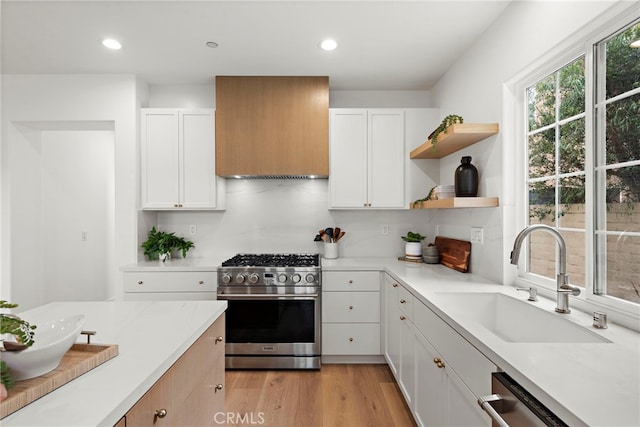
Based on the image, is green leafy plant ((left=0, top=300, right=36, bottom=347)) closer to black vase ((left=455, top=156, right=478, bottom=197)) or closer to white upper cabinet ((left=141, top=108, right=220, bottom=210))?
black vase ((left=455, top=156, right=478, bottom=197))

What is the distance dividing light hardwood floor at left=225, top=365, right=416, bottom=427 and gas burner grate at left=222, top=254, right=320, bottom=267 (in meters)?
0.90

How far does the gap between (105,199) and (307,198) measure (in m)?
2.88

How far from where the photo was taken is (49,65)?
2928 millimetres

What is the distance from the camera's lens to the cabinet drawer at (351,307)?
2926mm

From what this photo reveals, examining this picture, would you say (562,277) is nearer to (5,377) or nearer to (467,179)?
(467,179)

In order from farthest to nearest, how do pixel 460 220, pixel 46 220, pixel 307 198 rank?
pixel 46 220
pixel 307 198
pixel 460 220

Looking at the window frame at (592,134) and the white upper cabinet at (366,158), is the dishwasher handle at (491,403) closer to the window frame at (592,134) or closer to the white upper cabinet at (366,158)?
the window frame at (592,134)

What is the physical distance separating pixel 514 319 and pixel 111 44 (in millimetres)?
3289

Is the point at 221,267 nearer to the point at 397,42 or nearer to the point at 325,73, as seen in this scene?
the point at 325,73

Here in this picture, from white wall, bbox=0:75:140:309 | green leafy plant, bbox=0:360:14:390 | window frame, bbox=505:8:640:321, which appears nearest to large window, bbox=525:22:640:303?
window frame, bbox=505:8:640:321

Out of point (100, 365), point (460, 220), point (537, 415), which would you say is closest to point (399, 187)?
point (460, 220)

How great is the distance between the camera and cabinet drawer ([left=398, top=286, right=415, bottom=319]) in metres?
2.12

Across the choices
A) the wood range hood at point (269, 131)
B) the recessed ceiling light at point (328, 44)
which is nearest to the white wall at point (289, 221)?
the wood range hood at point (269, 131)

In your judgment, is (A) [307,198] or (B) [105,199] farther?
(B) [105,199]
